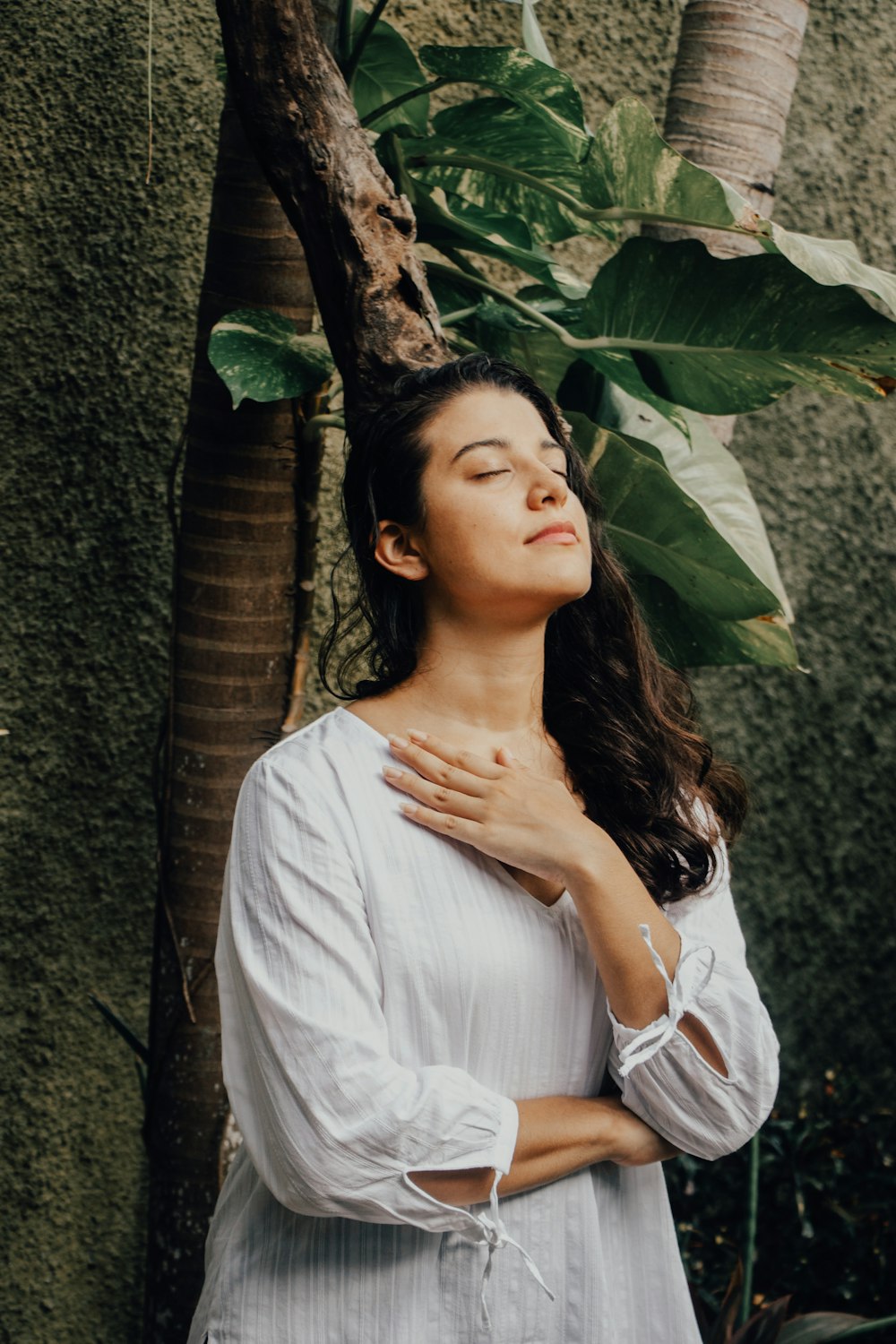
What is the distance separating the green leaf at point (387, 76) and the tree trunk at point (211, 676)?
26 centimetres

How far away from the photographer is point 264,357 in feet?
4.38

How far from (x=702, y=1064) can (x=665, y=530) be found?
641mm

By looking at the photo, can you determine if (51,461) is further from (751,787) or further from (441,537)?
(751,787)

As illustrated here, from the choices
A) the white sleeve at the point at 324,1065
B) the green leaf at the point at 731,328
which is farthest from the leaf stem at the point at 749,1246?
the green leaf at the point at 731,328

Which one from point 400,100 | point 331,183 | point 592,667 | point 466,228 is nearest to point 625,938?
point 592,667

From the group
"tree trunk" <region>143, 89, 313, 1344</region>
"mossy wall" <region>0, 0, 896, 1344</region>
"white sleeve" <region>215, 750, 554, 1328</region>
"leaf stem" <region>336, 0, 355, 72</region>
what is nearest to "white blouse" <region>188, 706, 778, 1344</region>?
"white sleeve" <region>215, 750, 554, 1328</region>

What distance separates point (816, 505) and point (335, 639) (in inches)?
64.2

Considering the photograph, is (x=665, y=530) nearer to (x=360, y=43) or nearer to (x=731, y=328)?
(x=731, y=328)

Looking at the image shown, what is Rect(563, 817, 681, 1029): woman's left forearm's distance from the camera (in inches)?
40.8

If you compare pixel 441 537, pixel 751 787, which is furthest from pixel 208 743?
pixel 751 787

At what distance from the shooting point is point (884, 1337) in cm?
221

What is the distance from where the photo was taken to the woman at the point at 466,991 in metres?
0.96

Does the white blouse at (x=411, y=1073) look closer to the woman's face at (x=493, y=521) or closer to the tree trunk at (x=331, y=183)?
the woman's face at (x=493, y=521)

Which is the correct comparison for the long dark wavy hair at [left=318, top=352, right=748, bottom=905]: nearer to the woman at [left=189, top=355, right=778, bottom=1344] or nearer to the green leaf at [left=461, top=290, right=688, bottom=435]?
the woman at [left=189, top=355, right=778, bottom=1344]
